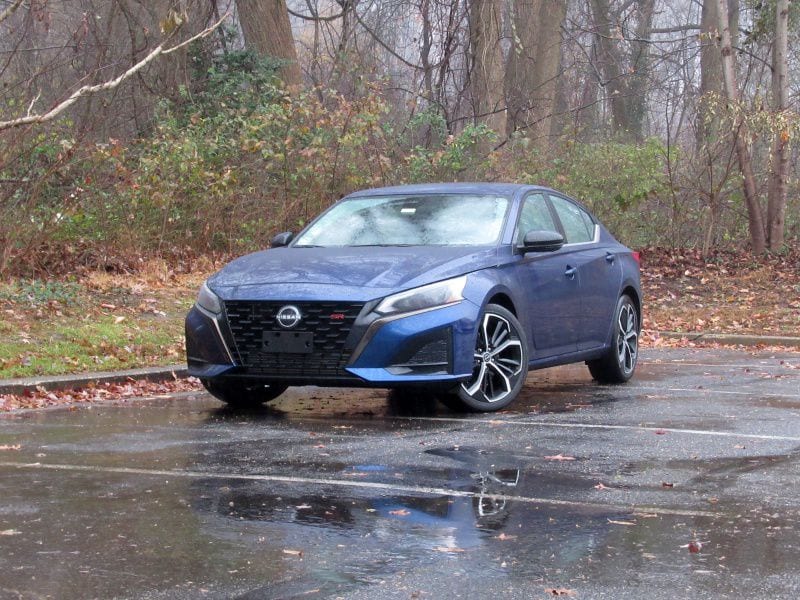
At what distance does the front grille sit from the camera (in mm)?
9117

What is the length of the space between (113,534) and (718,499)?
2.72 m

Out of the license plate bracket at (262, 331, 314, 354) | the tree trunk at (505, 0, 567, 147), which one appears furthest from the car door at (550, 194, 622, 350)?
the tree trunk at (505, 0, 567, 147)

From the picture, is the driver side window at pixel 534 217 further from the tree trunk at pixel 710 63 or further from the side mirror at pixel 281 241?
the tree trunk at pixel 710 63

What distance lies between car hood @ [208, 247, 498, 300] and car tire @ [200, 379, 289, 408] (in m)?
0.75

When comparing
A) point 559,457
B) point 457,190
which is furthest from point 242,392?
point 559,457

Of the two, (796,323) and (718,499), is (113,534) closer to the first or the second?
(718,499)

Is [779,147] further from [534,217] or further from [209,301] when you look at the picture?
[209,301]

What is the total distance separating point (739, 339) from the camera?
53.7 ft

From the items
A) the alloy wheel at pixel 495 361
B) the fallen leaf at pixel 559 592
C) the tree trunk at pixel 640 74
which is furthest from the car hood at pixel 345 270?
the tree trunk at pixel 640 74

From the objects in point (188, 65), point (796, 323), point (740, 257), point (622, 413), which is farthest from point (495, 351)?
point (188, 65)

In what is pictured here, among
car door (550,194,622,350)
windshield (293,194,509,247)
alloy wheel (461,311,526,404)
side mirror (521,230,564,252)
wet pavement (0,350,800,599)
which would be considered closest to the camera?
wet pavement (0,350,800,599)

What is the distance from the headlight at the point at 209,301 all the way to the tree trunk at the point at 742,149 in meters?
14.5

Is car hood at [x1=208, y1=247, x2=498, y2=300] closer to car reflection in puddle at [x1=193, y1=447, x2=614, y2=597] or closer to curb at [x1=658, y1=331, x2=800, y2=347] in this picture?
car reflection in puddle at [x1=193, y1=447, x2=614, y2=597]

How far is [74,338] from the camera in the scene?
1288 cm
